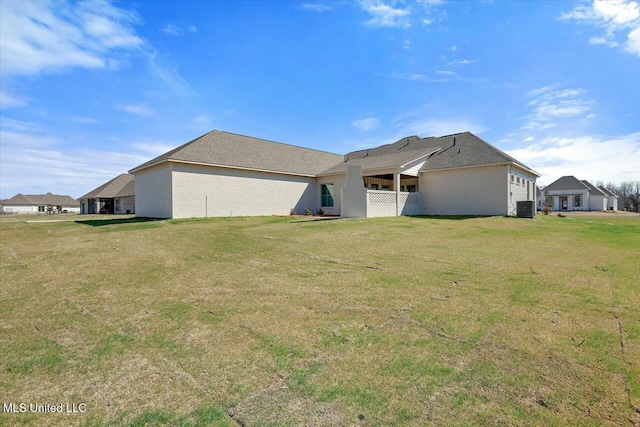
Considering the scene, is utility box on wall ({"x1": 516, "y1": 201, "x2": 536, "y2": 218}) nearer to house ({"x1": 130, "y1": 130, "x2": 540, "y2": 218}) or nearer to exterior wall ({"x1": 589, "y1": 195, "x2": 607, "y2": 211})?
house ({"x1": 130, "y1": 130, "x2": 540, "y2": 218})

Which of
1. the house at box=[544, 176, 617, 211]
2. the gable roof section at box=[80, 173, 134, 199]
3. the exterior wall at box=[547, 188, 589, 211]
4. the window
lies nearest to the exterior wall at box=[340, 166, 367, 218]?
the window

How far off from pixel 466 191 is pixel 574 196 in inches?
1414

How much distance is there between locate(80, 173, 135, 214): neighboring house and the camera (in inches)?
1512

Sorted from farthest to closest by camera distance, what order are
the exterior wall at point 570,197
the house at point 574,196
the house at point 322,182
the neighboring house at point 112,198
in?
the house at point 574,196 → the exterior wall at point 570,197 → the neighboring house at point 112,198 → the house at point 322,182

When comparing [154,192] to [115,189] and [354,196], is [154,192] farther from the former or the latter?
[115,189]

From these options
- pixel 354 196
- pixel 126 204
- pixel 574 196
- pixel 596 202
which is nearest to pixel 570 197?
pixel 574 196

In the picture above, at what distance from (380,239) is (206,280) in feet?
19.9

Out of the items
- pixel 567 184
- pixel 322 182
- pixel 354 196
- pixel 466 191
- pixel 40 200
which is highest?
pixel 567 184

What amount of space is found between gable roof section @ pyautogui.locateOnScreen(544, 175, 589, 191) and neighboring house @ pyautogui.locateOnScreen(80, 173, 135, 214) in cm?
5675

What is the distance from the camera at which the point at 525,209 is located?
18.9m

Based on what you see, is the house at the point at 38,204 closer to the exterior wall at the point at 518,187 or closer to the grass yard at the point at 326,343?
the exterior wall at the point at 518,187

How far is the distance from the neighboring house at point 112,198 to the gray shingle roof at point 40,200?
145ft

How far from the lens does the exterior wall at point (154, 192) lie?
19.5 m

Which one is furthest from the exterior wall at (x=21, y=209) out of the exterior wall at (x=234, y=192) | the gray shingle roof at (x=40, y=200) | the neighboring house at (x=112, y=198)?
the exterior wall at (x=234, y=192)
